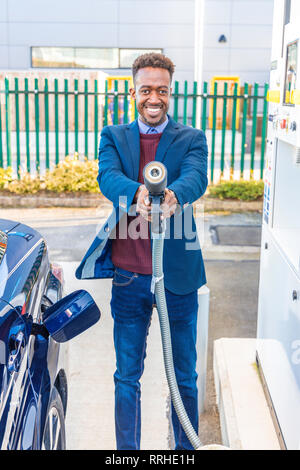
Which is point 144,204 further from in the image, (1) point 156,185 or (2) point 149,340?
(2) point 149,340

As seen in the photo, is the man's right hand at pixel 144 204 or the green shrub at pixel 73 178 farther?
the green shrub at pixel 73 178

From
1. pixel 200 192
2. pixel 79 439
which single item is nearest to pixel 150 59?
pixel 200 192

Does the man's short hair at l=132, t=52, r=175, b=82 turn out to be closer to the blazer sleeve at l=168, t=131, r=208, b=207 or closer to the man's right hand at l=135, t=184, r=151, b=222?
the blazer sleeve at l=168, t=131, r=208, b=207

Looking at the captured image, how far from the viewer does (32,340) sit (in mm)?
2082

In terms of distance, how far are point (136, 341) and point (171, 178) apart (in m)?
0.75

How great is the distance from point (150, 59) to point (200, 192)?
61 cm

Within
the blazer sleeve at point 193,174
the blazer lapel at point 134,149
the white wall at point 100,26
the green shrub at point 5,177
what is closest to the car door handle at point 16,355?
→ the blazer sleeve at point 193,174

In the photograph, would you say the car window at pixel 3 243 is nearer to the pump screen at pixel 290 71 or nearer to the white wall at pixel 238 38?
the pump screen at pixel 290 71

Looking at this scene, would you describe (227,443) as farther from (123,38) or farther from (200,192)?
(123,38)

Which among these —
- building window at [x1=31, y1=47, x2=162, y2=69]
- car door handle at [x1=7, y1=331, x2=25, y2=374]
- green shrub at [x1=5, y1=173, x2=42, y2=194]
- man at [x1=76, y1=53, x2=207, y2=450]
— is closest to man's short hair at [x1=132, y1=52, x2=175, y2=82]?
man at [x1=76, y1=53, x2=207, y2=450]

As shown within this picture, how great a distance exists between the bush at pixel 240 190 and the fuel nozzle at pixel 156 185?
24.1 ft

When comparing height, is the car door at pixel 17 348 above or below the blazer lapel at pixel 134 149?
below

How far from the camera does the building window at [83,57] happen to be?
21547mm

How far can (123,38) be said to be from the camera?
21.2 metres
